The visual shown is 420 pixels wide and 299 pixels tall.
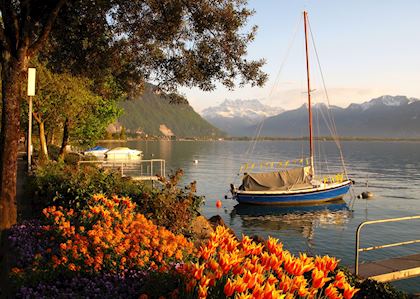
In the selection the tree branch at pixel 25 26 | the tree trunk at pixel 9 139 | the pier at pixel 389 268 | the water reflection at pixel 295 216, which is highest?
the tree branch at pixel 25 26

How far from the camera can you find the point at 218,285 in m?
4.67

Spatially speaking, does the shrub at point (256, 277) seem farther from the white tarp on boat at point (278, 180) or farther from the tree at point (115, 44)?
the white tarp on boat at point (278, 180)

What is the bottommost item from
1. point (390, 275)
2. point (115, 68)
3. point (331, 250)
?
point (331, 250)

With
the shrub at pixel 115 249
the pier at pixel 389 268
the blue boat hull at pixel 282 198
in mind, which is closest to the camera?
the shrub at pixel 115 249

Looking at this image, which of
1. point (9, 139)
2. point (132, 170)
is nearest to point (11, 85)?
point (9, 139)

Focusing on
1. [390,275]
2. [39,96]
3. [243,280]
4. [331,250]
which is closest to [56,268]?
[243,280]

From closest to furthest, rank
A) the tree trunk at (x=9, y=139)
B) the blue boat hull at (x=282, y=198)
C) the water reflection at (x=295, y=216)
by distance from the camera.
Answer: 1. the tree trunk at (x=9, y=139)
2. the water reflection at (x=295, y=216)
3. the blue boat hull at (x=282, y=198)

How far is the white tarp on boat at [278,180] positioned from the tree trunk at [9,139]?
3023 centimetres

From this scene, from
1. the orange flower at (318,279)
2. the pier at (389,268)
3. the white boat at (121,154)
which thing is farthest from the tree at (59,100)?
the white boat at (121,154)

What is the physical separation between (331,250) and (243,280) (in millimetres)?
23618

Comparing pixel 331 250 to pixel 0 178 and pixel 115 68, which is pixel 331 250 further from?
pixel 0 178

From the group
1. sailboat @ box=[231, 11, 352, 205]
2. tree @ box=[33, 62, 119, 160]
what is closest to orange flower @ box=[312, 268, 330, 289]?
tree @ box=[33, 62, 119, 160]

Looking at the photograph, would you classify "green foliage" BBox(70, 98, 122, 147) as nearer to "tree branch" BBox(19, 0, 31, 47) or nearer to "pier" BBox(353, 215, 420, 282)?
"tree branch" BBox(19, 0, 31, 47)

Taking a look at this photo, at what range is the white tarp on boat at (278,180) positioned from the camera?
3919cm
